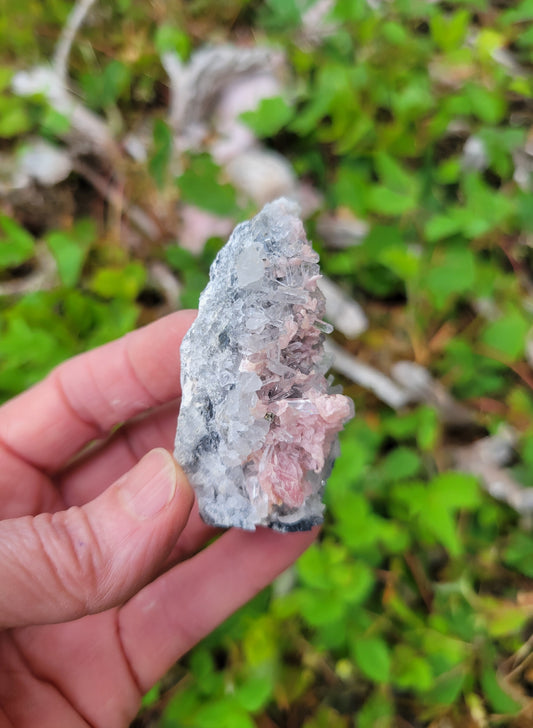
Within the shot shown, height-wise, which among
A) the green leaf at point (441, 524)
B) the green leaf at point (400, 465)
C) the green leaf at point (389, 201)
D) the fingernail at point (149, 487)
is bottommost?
the green leaf at point (441, 524)

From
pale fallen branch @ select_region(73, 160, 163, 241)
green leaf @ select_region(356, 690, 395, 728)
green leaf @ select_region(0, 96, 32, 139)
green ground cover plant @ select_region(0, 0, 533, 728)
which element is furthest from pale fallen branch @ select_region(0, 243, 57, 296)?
green leaf @ select_region(356, 690, 395, 728)

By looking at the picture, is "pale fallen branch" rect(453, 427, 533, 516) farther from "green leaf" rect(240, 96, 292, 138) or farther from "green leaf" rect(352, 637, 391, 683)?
"green leaf" rect(240, 96, 292, 138)

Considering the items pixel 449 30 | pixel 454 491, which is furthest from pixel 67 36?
pixel 454 491

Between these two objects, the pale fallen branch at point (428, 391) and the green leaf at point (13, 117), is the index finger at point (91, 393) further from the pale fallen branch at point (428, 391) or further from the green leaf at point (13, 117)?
the green leaf at point (13, 117)

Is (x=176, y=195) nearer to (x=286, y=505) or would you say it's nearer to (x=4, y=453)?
(x=4, y=453)

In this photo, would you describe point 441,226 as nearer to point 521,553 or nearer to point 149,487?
point 521,553

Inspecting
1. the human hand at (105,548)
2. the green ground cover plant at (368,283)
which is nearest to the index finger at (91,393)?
the human hand at (105,548)

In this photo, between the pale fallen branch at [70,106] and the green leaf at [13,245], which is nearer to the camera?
the green leaf at [13,245]
